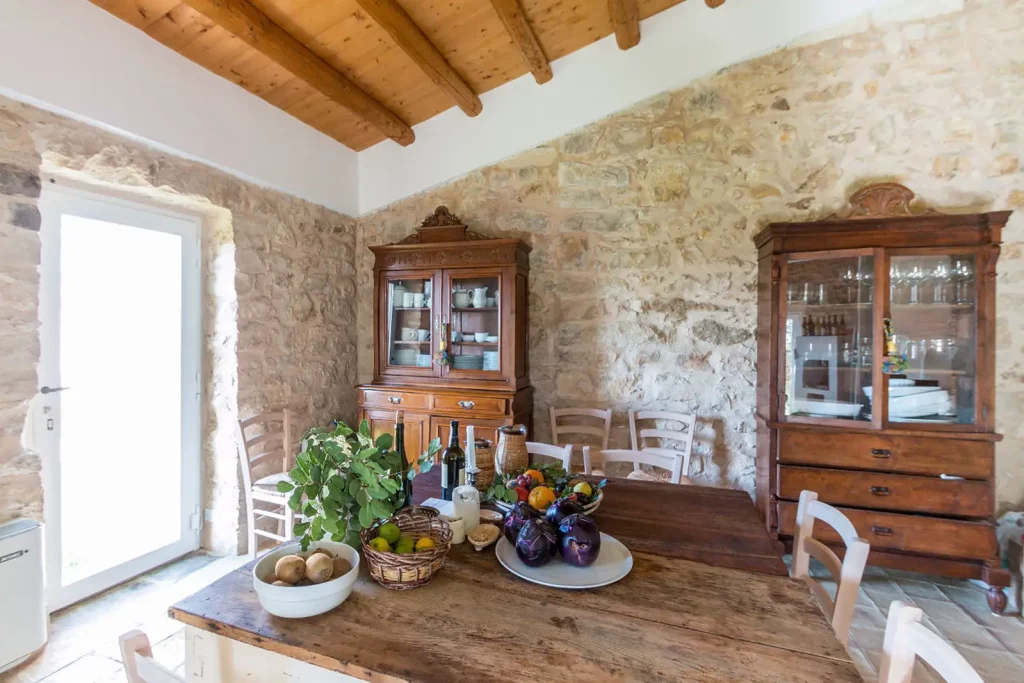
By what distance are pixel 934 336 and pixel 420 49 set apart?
3252 millimetres

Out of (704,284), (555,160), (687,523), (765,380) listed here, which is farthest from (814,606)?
(555,160)

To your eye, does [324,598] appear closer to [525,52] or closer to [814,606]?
[814,606]

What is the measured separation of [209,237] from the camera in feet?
9.63

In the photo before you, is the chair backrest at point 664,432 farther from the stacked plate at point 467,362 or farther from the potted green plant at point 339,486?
the potted green plant at point 339,486

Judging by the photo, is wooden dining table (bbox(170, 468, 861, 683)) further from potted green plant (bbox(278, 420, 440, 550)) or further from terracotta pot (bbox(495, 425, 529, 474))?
terracotta pot (bbox(495, 425, 529, 474))

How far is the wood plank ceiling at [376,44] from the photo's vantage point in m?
2.30

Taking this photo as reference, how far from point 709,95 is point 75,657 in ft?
14.6

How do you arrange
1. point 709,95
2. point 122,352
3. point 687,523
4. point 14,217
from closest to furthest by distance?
1. point 687,523
2. point 14,217
3. point 122,352
4. point 709,95

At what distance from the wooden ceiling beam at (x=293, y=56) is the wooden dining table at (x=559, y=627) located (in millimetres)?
2381

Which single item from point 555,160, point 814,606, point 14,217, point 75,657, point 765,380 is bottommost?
point 75,657

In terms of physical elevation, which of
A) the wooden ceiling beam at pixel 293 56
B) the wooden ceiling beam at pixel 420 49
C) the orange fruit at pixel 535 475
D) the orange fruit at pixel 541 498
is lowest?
the orange fruit at pixel 541 498

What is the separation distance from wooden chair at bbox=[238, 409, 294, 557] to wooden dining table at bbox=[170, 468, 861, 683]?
177 centimetres

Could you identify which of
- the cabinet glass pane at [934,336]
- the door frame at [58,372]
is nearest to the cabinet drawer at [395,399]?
the door frame at [58,372]

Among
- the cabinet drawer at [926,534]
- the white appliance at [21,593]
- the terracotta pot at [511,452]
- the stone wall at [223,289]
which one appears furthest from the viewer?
the cabinet drawer at [926,534]
